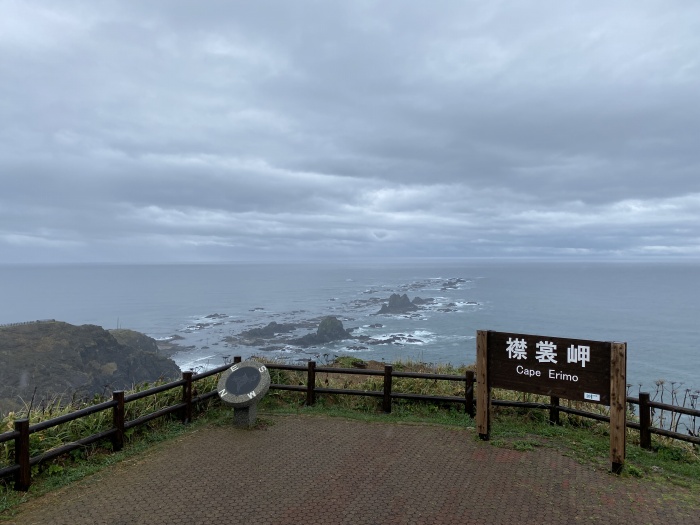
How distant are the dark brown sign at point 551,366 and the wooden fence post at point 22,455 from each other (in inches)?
289

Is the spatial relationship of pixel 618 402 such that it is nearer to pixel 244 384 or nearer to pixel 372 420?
pixel 372 420

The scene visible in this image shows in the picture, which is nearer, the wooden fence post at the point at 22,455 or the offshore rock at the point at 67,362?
the wooden fence post at the point at 22,455

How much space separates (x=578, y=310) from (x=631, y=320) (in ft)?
42.1

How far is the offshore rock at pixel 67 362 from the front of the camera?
3800cm

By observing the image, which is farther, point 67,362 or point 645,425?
Result: point 67,362

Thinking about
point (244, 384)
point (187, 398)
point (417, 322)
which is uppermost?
point (244, 384)

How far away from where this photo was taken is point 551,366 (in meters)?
7.47

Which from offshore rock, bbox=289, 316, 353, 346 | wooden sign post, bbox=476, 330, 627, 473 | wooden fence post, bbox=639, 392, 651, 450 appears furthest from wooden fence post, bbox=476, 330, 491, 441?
offshore rock, bbox=289, 316, 353, 346

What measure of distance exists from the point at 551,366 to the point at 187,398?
7.03m

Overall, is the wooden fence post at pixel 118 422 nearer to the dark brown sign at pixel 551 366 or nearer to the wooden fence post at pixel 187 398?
the wooden fence post at pixel 187 398

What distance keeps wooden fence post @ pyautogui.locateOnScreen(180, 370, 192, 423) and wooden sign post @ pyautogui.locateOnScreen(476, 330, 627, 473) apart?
5.74m

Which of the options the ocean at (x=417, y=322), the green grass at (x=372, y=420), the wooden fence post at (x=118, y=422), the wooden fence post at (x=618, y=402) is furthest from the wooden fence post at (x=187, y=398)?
the ocean at (x=417, y=322)

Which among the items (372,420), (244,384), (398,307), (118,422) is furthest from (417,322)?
(118,422)

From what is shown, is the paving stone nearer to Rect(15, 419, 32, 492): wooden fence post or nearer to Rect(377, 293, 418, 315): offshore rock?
Rect(15, 419, 32, 492): wooden fence post
